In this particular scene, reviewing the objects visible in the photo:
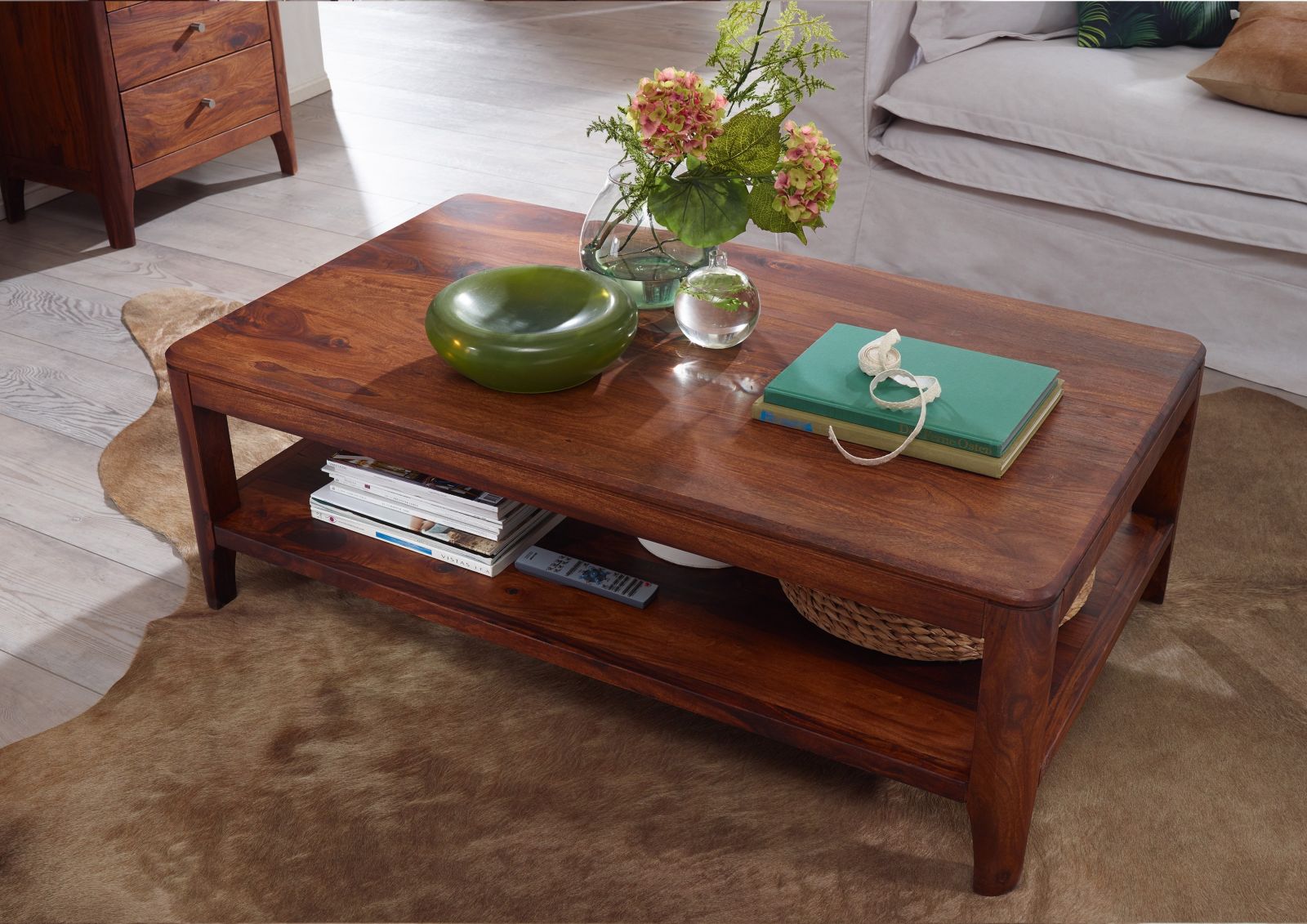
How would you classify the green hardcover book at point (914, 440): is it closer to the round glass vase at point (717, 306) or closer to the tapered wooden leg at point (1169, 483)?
the round glass vase at point (717, 306)

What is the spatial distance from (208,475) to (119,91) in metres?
1.52

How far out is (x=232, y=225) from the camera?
2.96 metres

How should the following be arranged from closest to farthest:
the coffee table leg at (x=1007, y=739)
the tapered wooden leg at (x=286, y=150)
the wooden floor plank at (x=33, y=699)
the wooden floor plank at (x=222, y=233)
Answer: the coffee table leg at (x=1007, y=739)
the wooden floor plank at (x=33, y=699)
the wooden floor plank at (x=222, y=233)
the tapered wooden leg at (x=286, y=150)

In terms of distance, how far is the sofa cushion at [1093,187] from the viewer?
7.18ft

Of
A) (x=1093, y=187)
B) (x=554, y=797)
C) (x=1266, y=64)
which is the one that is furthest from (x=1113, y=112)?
(x=554, y=797)

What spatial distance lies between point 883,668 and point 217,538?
0.87 metres

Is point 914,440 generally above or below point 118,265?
above

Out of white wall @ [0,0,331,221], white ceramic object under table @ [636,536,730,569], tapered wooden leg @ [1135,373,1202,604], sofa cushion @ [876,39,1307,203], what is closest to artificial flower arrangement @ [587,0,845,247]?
white ceramic object under table @ [636,536,730,569]

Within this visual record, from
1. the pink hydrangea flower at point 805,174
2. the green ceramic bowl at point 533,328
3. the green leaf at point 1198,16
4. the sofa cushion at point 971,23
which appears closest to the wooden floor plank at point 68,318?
the green ceramic bowl at point 533,328

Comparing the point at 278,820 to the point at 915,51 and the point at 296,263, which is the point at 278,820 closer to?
the point at 296,263

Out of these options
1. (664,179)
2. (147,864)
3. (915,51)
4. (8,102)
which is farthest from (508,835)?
(8,102)

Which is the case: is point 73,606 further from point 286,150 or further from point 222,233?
point 286,150

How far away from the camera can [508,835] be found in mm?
1355

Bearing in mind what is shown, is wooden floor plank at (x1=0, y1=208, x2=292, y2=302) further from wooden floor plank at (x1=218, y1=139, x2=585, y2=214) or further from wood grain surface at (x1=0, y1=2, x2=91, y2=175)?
wooden floor plank at (x1=218, y1=139, x2=585, y2=214)
